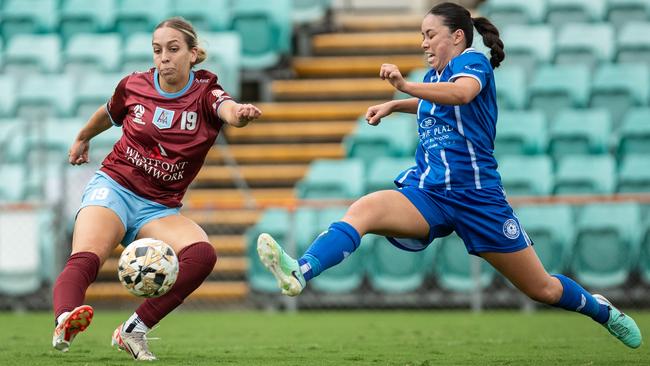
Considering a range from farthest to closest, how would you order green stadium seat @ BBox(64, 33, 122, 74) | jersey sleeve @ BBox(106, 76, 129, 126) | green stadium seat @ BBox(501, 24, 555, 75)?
green stadium seat @ BBox(64, 33, 122, 74)
green stadium seat @ BBox(501, 24, 555, 75)
jersey sleeve @ BBox(106, 76, 129, 126)

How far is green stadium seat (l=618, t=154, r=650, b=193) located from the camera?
12.0m

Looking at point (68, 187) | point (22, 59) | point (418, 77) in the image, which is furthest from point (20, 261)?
point (418, 77)

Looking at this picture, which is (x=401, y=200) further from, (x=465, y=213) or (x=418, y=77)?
(x=418, y=77)

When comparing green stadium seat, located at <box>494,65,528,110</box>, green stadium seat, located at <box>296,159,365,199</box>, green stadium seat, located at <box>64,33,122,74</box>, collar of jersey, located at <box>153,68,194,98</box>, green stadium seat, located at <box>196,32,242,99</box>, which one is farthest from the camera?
green stadium seat, located at <box>64,33,122,74</box>

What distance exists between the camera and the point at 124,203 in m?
6.24

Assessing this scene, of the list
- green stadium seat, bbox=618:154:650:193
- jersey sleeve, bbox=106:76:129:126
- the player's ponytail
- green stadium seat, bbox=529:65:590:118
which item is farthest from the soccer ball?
green stadium seat, bbox=529:65:590:118

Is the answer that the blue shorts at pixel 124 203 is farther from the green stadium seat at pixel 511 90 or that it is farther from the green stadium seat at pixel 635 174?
the green stadium seat at pixel 511 90

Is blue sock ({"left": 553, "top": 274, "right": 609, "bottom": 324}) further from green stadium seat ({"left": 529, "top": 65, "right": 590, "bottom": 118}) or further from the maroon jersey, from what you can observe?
green stadium seat ({"left": 529, "top": 65, "right": 590, "bottom": 118})

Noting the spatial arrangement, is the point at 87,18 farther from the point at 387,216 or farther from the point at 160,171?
the point at 387,216

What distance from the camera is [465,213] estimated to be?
597cm

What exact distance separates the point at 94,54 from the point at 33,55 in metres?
0.78

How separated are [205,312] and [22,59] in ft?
14.6

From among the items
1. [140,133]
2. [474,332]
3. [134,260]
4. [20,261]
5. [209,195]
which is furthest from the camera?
[209,195]

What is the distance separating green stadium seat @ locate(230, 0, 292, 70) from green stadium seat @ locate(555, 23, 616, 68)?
11.0 ft
